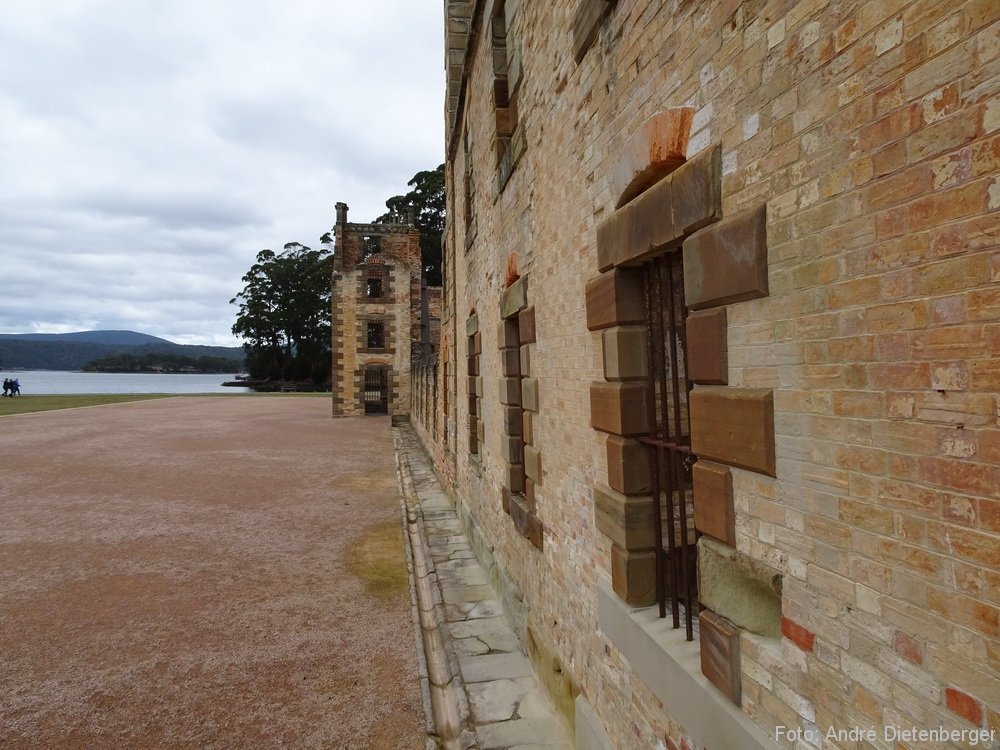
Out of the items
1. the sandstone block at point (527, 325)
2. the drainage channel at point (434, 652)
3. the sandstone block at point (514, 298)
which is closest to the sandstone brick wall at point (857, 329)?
the drainage channel at point (434, 652)

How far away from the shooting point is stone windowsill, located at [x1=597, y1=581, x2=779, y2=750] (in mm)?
2258

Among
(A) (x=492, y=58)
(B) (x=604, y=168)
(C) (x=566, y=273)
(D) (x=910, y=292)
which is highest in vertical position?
(A) (x=492, y=58)

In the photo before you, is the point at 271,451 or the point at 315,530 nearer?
the point at 315,530

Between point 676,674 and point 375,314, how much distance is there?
99.6 feet

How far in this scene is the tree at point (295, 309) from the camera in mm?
60125

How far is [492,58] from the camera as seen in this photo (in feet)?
19.9

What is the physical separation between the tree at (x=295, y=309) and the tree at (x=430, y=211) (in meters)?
11.6

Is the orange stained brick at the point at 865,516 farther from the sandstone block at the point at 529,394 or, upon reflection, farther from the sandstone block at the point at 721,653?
the sandstone block at the point at 529,394

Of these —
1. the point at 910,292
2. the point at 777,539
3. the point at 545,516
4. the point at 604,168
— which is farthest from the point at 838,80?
the point at 545,516

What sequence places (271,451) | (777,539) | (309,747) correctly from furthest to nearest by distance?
(271,451) < (309,747) < (777,539)

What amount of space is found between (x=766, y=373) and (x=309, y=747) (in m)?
4.06

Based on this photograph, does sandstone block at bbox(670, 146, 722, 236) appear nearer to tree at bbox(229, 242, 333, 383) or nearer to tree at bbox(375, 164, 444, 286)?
tree at bbox(375, 164, 444, 286)

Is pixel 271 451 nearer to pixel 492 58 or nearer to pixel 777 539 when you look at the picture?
pixel 492 58

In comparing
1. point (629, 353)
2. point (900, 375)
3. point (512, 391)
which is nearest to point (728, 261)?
point (900, 375)
